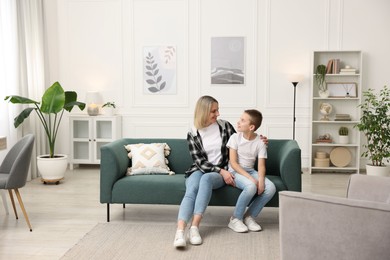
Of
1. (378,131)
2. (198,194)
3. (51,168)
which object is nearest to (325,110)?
(378,131)

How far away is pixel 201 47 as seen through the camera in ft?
21.8

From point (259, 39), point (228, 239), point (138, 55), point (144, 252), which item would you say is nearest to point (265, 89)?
Result: point (259, 39)

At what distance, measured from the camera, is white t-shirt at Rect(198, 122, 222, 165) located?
12.5ft

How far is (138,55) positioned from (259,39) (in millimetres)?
→ 1758

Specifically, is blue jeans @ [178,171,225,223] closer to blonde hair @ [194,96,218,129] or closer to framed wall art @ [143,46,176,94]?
blonde hair @ [194,96,218,129]

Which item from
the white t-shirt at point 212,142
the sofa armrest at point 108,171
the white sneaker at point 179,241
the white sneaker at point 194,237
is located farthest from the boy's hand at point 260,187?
the sofa armrest at point 108,171

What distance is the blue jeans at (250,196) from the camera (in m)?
3.54

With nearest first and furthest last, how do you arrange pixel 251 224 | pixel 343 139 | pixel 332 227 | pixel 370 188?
pixel 332 227 → pixel 370 188 → pixel 251 224 → pixel 343 139

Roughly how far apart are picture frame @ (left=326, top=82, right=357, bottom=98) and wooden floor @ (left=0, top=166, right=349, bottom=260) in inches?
49.0

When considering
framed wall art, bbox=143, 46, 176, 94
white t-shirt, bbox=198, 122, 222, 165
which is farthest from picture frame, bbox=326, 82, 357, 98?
white t-shirt, bbox=198, 122, 222, 165

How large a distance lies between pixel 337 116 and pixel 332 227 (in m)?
4.58

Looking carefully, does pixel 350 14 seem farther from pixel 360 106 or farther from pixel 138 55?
pixel 138 55

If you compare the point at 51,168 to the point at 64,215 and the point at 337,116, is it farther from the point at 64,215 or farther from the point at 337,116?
the point at 337,116

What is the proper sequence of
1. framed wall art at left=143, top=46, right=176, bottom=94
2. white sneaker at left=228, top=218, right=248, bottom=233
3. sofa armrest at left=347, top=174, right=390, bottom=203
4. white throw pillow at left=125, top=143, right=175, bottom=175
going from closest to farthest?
sofa armrest at left=347, top=174, right=390, bottom=203
white sneaker at left=228, top=218, right=248, bottom=233
white throw pillow at left=125, top=143, right=175, bottom=175
framed wall art at left=143, top=46, right=176, bottom=94
